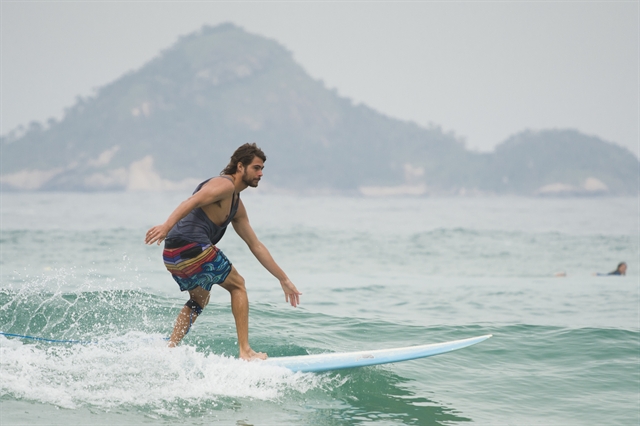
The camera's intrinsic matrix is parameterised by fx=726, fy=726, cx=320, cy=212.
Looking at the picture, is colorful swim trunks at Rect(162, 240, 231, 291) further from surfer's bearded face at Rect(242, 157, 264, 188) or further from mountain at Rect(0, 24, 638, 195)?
mountain at Rect(0, 24, 638, 195)

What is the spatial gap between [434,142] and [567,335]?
128 meters

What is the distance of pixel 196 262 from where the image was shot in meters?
5.95

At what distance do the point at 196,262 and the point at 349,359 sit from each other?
1.58m

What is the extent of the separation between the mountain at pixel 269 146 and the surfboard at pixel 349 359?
10731 cm

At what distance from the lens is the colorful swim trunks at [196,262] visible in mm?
5926

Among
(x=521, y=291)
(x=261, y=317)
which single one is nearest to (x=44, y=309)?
(x=261, y=317)

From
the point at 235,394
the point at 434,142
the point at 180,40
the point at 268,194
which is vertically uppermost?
the point at 180,40

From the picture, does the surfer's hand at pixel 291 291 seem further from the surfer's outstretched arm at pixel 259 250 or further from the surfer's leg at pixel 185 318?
the surfer's leg at pixel 185 318

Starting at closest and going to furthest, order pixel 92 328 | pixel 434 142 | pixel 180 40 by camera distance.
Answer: pixel 92 328
pixel 434 142
pixel 180 40

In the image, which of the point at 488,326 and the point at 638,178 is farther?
the point at 638,178

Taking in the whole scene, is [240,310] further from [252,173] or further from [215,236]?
[252,173]

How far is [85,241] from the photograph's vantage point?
30.3 meters

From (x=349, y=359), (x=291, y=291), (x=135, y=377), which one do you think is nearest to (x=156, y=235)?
(x=135, y=377)

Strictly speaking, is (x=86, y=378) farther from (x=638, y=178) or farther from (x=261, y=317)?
(x=638, y=178)
